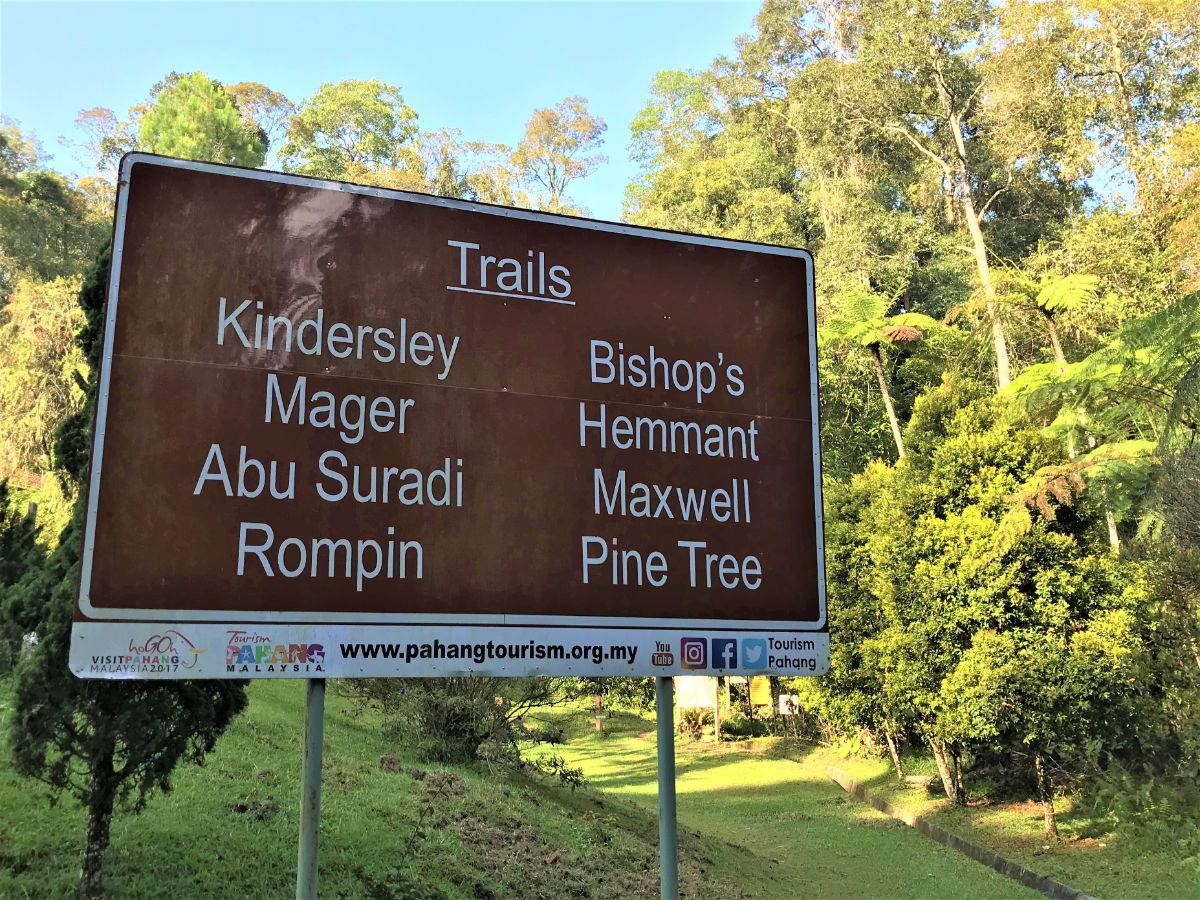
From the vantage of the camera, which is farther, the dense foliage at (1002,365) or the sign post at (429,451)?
the dense foliage at (1002,365)

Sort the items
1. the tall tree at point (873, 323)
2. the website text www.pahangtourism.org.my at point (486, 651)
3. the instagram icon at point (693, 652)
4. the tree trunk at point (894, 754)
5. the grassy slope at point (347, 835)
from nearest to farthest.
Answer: the website text www.pahangtourism.org.my at point (486, 651) < the instagram icon at point (693, 652) < the grassy slope at point (347, 835) < the tree trunk at point (894, 754) < the tall tree at point (873, 323)

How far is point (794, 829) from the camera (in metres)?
13.7

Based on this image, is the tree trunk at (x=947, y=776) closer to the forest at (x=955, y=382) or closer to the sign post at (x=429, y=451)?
the forest at (x=955, y=382)

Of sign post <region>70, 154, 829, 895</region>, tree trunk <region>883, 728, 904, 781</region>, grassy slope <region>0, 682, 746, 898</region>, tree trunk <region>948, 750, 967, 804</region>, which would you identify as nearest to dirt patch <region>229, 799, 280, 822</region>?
grassy slope <region>0, 682, 746, 898</region>

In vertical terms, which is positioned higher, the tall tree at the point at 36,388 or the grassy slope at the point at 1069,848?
the tall tree at the point at 36,388

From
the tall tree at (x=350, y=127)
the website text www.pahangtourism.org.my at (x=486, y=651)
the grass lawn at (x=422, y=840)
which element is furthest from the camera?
the tall tree at (x=350, y=127)

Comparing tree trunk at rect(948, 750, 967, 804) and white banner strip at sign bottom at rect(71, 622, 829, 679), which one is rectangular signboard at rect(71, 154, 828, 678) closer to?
white banner strip at sign bottom at rect(71, 622, 829, 679)

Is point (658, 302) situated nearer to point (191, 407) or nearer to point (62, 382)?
point (191, 407)

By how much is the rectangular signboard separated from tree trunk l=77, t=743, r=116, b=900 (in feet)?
12.1

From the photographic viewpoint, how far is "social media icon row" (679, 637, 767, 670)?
10.6 ft

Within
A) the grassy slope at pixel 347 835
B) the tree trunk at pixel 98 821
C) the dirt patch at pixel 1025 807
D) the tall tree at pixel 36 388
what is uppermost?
the tall tree at pixel 36 388

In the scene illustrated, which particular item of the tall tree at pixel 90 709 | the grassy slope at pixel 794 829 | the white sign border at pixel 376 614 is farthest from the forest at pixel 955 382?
the white sign border at pixel 376 614

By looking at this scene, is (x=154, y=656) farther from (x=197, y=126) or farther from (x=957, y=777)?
(x=197, y=126)

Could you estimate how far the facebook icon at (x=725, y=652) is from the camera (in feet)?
10.7
